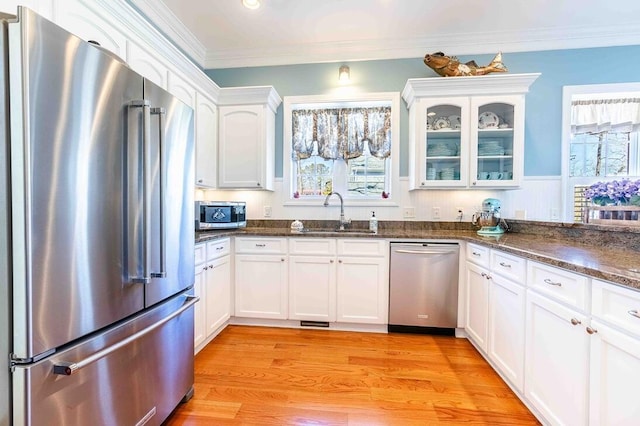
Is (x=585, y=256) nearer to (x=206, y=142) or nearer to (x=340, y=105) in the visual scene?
(x=340, y=105)

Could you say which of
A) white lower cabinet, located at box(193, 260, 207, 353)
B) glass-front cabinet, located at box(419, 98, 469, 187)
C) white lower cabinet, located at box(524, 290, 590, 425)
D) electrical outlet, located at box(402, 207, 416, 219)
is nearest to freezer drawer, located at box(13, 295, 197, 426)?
white lower cabinet, located at box(193, 260, 207, 353)

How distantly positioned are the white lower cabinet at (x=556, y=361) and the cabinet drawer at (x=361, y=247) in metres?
1.18

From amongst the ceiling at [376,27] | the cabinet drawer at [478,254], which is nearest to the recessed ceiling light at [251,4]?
the ceiling at [376,27]

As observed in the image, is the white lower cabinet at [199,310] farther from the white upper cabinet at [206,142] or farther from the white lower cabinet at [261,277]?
the white upper cabinet at [206,142]

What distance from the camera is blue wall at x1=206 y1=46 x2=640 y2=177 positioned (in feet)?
9.60

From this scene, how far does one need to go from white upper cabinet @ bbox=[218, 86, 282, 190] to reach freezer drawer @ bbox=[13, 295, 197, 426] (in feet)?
5.29

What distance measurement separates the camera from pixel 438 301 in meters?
2.57

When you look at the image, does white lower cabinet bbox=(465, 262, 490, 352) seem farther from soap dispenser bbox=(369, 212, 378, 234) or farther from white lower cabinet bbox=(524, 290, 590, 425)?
soap dispenser bbox=(369, 212, 378, 234)

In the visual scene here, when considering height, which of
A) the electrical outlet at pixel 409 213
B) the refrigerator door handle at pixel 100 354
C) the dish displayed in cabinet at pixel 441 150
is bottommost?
the refrigerator door handle at pixel 100 354

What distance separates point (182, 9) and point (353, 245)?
8.29ft

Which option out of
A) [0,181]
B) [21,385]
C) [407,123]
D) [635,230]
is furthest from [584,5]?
[21,385]

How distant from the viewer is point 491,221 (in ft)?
8.80

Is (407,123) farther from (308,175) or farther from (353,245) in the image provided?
(353,245)

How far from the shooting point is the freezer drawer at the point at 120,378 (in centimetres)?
92
